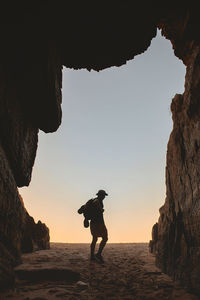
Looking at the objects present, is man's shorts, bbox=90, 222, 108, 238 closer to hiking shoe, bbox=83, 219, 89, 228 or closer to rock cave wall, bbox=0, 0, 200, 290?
hiking shoe, bbox=83, 219, 89, 228

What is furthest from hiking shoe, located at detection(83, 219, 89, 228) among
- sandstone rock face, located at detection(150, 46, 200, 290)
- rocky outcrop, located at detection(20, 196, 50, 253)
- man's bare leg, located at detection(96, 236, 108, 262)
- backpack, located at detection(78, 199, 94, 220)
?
sandstone rock face, located at detection(150, 46, 200, 290)

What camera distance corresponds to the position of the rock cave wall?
4.81m

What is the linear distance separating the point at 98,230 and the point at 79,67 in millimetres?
5851

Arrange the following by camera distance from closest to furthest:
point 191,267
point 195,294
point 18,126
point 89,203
A: point 195,294 → point 191,267 → point 18,126 → point 89,203

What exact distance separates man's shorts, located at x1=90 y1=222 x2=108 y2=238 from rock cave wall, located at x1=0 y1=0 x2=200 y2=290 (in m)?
2.25

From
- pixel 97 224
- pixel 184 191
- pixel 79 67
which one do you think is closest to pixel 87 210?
pixel 97 224

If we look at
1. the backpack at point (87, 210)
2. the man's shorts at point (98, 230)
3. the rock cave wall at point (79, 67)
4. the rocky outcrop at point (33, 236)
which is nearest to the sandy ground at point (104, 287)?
the rock cave wall at point (79, 67)

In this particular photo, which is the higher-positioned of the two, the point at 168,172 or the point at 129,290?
the point at 168,172

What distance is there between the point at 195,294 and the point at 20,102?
5988 mm

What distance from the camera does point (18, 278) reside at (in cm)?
512

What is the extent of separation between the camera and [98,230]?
8.38 meters

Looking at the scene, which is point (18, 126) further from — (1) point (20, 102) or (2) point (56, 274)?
(2) point (56, 274)

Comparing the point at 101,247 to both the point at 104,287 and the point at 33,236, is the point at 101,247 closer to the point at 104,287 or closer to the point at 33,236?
the point at 104,287

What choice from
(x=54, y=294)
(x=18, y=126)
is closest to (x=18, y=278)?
(x=54, y=294)
